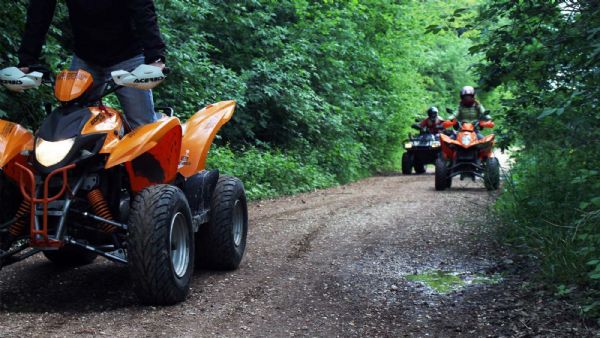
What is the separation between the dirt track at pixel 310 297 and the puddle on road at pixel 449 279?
100 mm

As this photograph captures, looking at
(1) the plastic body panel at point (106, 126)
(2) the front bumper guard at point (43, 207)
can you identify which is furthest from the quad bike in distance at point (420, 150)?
(2) the front bumper guard at point (43, 207)

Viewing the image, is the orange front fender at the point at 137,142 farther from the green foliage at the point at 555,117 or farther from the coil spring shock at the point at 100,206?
the green foliage at the point at 555,117

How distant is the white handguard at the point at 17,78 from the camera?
4.40 m

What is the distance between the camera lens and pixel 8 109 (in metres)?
6.99

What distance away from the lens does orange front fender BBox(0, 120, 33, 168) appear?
13.4 ft

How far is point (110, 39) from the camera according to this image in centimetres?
473

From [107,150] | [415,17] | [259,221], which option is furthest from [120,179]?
[415,17]

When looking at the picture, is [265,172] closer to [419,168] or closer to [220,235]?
[220,235]

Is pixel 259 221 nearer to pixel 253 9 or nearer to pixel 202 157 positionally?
pixel 202 157

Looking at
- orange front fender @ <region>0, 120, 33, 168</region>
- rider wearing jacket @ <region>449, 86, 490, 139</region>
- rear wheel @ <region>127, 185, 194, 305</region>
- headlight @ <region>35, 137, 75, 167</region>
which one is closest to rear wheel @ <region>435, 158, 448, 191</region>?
rider wearing jacket @ <region>449, 86, 490, 139</region>

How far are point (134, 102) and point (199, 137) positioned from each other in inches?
34.6

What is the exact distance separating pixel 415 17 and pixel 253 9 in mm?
9958

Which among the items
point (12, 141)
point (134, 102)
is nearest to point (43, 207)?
point (12, 141)

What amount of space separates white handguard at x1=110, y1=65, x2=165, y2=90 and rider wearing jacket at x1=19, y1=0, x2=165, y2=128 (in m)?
0.19
